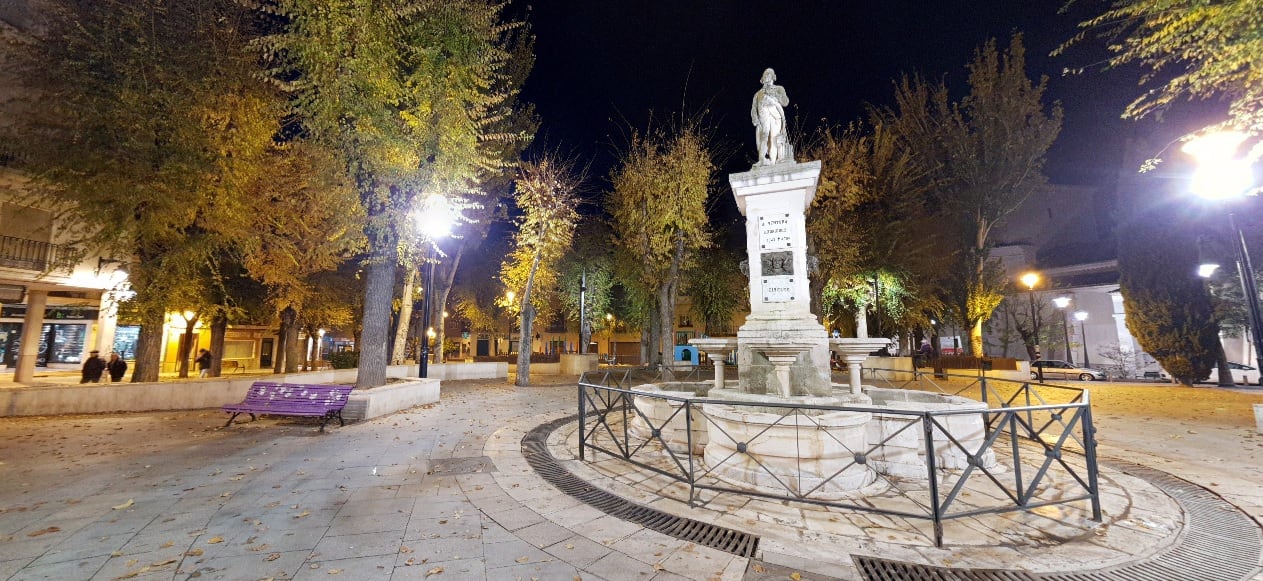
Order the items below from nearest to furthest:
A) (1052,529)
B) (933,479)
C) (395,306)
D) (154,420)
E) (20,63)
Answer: (933,479) < (1052,529) < (154,420) < (20,63) < (395,306)

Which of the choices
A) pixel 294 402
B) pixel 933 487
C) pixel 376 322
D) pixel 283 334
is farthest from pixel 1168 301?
pixel 283 334

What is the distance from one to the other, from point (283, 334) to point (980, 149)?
39.6m

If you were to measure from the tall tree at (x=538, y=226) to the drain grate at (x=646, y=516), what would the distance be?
41.2 ft

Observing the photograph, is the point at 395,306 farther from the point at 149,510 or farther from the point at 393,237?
the point at 149,510

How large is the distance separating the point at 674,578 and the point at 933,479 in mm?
2738

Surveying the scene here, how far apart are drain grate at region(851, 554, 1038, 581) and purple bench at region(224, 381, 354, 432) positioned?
9.60 metres

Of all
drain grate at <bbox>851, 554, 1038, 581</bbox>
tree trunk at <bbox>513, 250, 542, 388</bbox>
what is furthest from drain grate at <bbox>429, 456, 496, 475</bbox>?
tree trunk at <bbox>513, 250, 542, 388</bbox>

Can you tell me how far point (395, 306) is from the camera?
2516 cm

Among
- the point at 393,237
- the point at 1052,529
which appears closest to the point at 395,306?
the point at 393,237

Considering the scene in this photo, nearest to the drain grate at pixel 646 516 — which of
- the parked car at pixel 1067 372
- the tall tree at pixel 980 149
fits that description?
the tall tree at pixel 980 149

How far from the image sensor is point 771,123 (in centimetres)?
794

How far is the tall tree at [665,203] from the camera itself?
18625 mm

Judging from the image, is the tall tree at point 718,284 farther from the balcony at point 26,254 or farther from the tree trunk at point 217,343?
the balcony at point 26,254

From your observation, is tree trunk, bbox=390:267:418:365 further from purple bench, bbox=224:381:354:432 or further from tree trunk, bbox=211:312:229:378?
purple bench, bbox=224:381:354:432
